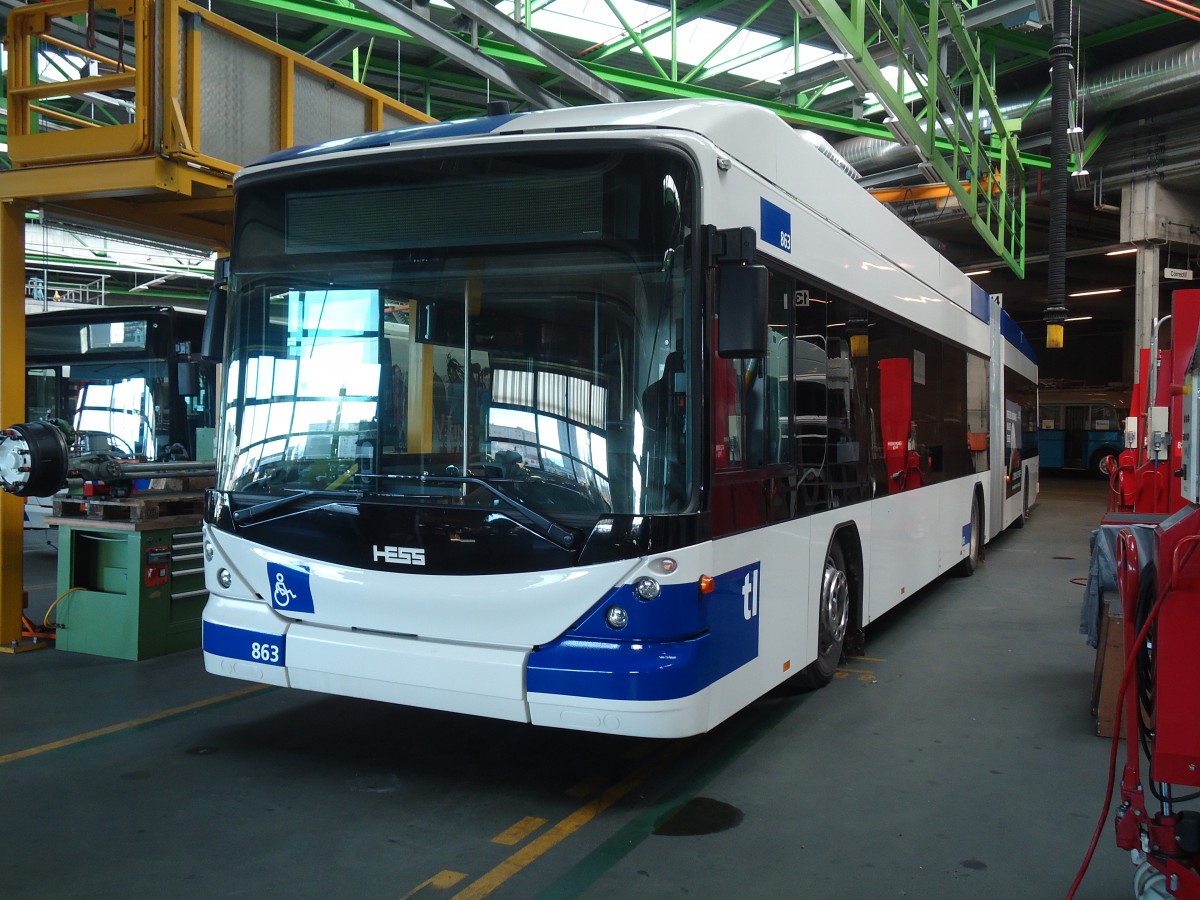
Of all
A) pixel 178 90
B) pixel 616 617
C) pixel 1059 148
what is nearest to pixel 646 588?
pixel 616 617

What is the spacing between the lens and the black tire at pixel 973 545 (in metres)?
11.1

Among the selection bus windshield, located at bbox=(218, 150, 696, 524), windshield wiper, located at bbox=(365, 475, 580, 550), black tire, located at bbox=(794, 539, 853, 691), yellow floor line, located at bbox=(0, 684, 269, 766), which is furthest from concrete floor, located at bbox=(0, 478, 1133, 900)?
bus windshield, located at bbox=(218, 150, 696, 524)

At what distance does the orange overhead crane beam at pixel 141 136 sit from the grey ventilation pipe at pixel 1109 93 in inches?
394

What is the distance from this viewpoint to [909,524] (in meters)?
7.89

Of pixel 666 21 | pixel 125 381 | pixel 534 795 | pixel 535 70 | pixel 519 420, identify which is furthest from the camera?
pixel 125 381

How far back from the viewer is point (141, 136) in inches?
254

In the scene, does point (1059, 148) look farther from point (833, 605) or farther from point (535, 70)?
point (535, 70)

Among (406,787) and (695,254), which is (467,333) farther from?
(406,787)

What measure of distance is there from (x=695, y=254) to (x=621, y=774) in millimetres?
2430

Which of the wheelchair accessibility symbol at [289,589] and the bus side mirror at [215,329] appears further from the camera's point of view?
the bus side mirror at [215,329]

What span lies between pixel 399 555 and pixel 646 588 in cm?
109

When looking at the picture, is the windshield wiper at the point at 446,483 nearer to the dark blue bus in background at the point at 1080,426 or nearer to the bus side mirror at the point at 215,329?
the bus side mirror at the point at 215,329

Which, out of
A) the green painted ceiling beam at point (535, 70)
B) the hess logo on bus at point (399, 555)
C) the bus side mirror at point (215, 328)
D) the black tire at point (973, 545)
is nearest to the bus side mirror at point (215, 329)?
the bus side mirror at point (215, 328)

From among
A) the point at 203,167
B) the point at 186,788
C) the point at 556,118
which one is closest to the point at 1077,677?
the point at 556,118
